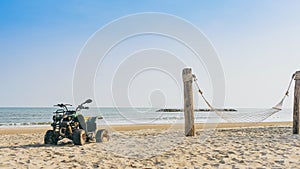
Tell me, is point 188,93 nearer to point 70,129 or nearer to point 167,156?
point 167,156

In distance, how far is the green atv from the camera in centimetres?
770

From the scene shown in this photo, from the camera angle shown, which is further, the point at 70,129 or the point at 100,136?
the point at 100,136

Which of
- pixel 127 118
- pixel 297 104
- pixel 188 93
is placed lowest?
pixel 127 118

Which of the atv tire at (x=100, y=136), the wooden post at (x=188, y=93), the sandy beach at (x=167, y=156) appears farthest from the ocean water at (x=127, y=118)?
the sandy beach at (x=167, y=156)

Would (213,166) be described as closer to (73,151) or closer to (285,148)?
(285,148)

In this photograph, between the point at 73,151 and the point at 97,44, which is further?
the point at 97,44

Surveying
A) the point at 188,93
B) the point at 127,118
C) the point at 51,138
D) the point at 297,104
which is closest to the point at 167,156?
the point at 188,93

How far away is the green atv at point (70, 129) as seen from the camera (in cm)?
770

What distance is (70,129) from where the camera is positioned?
788cm

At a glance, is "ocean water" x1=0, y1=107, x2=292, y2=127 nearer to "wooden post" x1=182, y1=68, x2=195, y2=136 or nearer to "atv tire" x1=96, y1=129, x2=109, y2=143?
"atv tire" x1=96, y1=129, x2=109, y2=143

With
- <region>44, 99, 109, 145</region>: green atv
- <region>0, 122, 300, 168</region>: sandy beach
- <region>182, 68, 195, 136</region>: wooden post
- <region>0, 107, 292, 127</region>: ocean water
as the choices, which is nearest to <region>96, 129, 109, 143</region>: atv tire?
<region>44, 99, 109, 145</region>: green atv

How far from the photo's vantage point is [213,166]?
5.16m

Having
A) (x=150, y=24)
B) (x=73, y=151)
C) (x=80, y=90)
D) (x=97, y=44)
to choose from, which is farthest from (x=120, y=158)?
(x=150, y=24)

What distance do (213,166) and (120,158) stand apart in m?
Answer: 1.84
